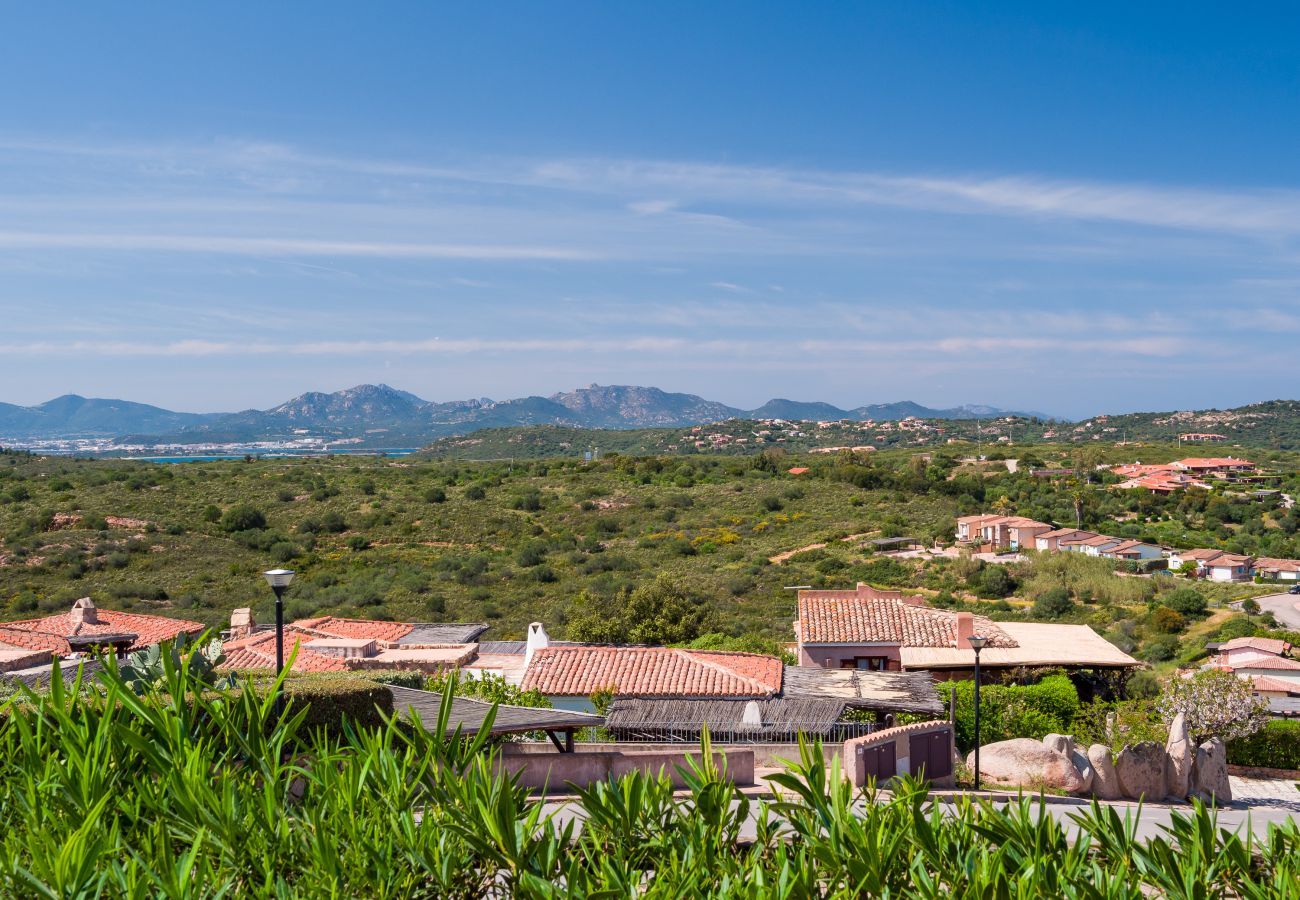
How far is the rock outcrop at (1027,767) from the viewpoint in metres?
13.8

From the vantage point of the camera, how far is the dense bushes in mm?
18344

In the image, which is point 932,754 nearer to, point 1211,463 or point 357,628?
point 357,628

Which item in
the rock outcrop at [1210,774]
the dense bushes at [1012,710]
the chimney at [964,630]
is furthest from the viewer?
the chimney at [964,630]

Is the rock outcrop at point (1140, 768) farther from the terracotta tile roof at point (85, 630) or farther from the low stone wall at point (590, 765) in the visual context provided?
the terracotta tile roof at point (85, 630)

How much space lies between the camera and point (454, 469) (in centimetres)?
7256

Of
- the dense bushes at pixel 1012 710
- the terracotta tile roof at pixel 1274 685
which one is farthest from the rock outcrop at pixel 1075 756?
the terracotta tile roof at pixel 1274 685

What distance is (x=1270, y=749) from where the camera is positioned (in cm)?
1883

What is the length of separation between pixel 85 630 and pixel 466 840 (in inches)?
851

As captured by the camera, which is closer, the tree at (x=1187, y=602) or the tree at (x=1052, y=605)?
the tree at (x=1052, y=605)

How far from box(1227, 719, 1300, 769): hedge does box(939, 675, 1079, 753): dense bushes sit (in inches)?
119

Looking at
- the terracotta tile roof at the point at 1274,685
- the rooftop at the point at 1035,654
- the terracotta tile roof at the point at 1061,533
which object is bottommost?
the terracotta tile roof at the point at 1061,533

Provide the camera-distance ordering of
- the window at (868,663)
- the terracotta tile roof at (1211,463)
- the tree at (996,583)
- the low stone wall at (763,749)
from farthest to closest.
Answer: the terracotta tile roof at (1211,463)
the tree at (996,583)
the window at (868,663)
the low stone wall at (763,749)

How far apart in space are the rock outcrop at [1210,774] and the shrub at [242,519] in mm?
42208

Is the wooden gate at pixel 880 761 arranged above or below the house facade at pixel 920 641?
above
